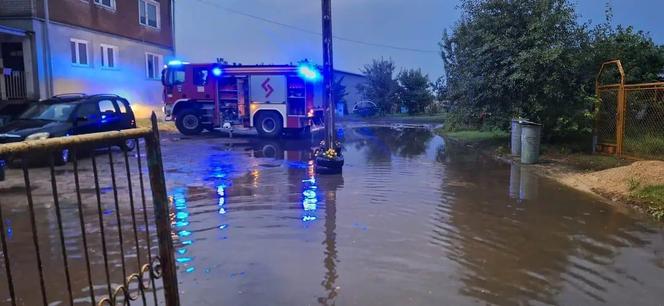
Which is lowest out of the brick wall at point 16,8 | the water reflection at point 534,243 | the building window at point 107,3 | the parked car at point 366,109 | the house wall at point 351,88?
the water reflection at point 534,243

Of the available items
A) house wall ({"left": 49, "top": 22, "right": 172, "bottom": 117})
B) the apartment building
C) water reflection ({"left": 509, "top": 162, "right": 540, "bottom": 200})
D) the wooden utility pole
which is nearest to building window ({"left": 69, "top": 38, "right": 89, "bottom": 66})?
the apartment building

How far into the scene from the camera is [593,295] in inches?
184

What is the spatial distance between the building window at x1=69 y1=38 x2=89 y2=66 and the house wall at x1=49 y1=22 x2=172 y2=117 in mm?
176

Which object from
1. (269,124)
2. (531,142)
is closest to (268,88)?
(269,124)

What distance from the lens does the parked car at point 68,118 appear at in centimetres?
1238

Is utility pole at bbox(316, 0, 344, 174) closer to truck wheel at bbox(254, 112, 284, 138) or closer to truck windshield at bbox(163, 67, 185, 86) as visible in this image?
truck wheel at bbox(254, 112, 284, 138)

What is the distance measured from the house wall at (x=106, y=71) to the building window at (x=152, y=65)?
22cm

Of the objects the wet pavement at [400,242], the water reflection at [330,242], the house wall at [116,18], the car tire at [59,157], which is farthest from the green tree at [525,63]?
the house wall at [116,18]

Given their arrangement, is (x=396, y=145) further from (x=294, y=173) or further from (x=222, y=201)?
(x=222, y=201)

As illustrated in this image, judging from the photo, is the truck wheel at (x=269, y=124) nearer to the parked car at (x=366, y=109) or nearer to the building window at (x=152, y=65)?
the building window at (x=152, y=65)

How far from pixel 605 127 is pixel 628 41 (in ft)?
10.5

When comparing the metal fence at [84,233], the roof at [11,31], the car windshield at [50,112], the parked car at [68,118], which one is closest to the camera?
the metal fence at [84,233]

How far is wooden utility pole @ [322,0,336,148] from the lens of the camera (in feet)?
35.7

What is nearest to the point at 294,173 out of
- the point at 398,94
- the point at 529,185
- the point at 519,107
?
the point at 529,185
